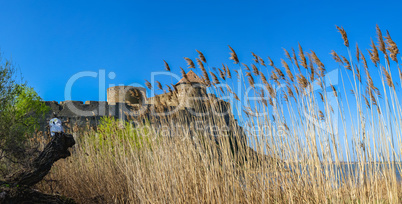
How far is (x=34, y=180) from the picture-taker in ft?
11.4

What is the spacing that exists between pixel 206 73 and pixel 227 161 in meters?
0.77

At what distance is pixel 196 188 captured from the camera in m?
2.61

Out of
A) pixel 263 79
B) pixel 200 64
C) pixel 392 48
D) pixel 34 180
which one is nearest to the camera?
pixel 392 48

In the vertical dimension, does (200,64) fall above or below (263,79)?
above

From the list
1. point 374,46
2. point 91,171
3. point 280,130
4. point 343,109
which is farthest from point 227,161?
point 91,171

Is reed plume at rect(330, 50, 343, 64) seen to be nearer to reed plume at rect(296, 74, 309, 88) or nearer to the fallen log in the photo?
reed plume at rect(296, 74, 309, 88)

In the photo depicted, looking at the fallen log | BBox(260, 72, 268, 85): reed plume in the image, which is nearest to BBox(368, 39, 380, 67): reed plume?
BBox(260, 72, 268, 85): reed plume

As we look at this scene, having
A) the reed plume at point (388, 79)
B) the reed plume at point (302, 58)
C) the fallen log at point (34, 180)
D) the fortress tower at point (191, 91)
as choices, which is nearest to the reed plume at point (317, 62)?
the reed plume at point (302, 58)

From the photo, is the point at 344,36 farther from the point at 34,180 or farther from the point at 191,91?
the point at 34,180

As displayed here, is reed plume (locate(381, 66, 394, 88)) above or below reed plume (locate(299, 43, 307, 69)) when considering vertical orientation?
below

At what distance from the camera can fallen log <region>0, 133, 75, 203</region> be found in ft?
10.0

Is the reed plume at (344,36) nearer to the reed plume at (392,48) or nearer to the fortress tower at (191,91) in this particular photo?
the reed plume at (392,48)

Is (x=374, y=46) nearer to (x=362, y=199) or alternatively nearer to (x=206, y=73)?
(x=362, y=199)

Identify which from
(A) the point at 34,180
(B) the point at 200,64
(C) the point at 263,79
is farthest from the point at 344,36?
(A) the point at 34,180
